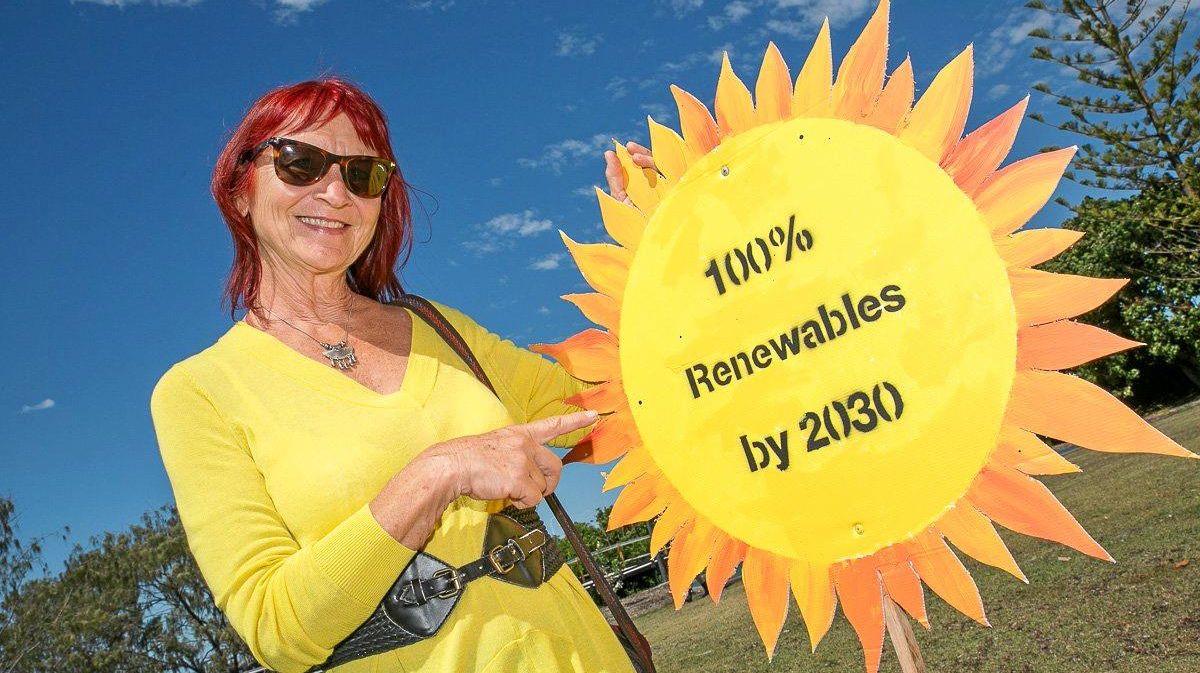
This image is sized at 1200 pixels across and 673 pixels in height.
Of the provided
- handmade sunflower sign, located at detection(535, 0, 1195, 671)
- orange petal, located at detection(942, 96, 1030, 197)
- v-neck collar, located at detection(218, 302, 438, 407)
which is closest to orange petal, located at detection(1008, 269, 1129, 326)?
handmade sunflower sign, located at detection(535, 0, 1195, 671)

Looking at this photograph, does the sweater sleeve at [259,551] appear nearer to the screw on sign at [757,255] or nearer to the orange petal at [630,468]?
the orange petal at [630,468]

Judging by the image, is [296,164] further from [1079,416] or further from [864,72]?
[1079,416]

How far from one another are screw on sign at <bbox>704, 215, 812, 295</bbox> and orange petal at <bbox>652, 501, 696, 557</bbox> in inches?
16.9

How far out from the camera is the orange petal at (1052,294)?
4.34ft

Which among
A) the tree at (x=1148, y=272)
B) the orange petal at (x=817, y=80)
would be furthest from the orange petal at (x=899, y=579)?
the tree at (x=1148, y=272)

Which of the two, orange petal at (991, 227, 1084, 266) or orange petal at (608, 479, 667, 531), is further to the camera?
orange petal at (608, 479, 667, 531)

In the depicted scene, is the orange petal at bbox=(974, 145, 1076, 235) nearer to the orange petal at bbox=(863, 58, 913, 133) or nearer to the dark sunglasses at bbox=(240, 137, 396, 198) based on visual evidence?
the orange petal at bbox=(863, 58, 913, 133)

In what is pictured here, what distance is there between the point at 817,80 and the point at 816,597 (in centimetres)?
93

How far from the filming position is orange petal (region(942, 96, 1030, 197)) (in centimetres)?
142

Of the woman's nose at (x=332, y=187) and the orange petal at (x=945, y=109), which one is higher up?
the woman's nose at (x=332, y=187)

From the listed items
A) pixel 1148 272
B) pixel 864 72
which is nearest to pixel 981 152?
pixel 864 72

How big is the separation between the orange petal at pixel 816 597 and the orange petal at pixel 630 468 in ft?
1.16

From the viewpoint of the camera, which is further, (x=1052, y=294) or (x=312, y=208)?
(x=312, y=208)

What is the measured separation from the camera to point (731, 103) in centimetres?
164
